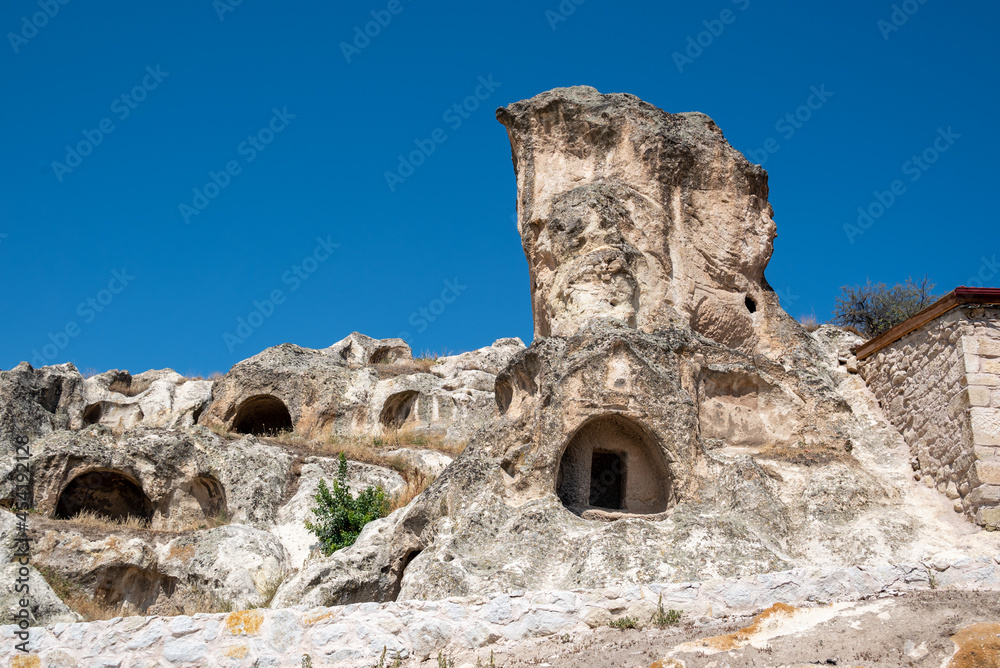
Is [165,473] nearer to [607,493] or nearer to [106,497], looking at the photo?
[106,497]

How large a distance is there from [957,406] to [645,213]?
5.57 m

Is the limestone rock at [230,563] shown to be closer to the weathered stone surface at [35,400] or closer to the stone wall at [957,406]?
the weathered stone surface at [35,400]

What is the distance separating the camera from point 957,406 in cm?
1077

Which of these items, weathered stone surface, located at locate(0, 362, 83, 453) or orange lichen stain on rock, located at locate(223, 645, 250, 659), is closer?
orange lichen stain on rock, located at locate(223, 645, 250, 659)

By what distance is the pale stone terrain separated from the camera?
686cm

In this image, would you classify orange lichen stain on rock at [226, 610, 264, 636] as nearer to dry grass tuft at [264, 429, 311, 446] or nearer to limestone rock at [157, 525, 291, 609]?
limestone rock at [157, 525, 291, 609]

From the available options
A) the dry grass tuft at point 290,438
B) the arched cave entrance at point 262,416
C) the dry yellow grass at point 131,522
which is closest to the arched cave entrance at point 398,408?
the dry grass tuft at point 290,438

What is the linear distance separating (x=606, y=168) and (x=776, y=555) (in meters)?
7.42

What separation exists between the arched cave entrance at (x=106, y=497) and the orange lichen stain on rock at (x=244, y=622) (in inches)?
354

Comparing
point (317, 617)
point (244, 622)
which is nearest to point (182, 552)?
point (244, 622)

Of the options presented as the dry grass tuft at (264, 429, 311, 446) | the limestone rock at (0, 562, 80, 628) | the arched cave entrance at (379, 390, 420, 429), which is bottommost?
the limestone rock at (0, 562, 80, 628)

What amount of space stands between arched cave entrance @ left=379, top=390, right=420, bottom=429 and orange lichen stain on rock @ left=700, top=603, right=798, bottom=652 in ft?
49.8

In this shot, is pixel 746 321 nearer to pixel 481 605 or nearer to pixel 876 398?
pixel 876 398

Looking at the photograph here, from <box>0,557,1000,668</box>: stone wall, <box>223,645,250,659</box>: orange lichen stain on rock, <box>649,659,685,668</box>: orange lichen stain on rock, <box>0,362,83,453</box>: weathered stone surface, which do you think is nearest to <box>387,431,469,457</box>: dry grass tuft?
<box>0,362,83,453</box>: weathered stone surface
